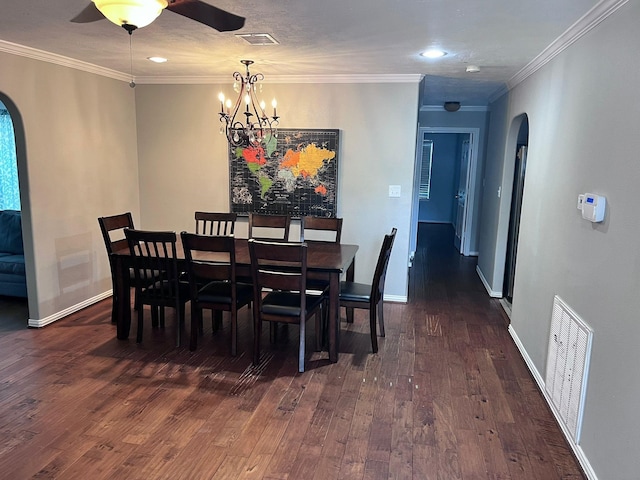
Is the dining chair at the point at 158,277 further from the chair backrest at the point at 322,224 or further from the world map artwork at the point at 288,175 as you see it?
the world map artwork at the point at 288,175

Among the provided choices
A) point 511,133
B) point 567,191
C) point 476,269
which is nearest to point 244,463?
point 567,191

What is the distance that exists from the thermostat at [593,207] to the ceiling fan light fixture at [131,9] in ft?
6.94

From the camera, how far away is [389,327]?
13.5ft

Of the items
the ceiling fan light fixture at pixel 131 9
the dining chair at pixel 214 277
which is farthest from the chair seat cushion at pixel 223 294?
the ceiling fan light fixture at pixel 131 9

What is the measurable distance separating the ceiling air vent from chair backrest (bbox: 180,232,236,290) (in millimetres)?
1349

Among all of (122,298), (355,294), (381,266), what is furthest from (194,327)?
(381,266)

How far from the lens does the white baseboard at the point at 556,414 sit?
217 centimetres

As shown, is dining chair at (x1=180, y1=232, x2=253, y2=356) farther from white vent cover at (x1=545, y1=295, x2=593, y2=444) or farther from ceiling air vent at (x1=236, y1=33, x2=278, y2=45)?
white vent cover at (x1=545, y1=295, x2=593, y2=444)

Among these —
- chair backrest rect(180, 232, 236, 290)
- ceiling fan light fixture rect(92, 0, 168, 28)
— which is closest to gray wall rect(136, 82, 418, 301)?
chair backrest rect(180, 232, 236, 290)

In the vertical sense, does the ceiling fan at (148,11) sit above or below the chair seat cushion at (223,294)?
above

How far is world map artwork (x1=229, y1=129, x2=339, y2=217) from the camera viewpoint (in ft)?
15.3

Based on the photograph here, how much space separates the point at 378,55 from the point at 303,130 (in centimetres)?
131

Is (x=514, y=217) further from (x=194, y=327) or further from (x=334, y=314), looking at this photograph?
(x=194, y=327)

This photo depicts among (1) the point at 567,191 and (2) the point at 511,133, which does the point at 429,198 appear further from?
(1) the point at 567,191
